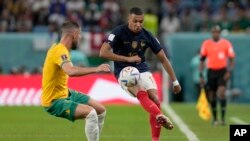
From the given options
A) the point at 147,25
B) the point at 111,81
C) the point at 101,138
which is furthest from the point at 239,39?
the point at 101,138

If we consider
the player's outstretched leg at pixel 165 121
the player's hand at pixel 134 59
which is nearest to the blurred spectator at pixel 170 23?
the player's hand at pixel 134 59

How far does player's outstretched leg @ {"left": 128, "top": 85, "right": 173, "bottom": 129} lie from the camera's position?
506 inches

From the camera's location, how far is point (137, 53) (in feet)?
46.2

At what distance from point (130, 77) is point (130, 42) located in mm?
600

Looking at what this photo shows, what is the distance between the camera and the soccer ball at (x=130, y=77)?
13.9 m

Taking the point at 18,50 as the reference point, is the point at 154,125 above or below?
below

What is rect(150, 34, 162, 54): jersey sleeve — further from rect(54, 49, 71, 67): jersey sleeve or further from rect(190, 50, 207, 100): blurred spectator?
rect(190, 50, 207, 100): blurred spectator

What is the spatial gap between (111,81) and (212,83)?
20.3 ft

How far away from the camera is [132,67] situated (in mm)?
14055

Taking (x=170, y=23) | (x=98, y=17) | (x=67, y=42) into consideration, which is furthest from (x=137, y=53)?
(x=170, y=23)

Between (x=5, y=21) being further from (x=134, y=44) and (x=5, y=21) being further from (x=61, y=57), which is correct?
(x=61, y=57)

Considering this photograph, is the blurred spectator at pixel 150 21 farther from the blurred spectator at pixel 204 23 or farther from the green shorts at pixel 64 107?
the green shorts at pixel 64 107

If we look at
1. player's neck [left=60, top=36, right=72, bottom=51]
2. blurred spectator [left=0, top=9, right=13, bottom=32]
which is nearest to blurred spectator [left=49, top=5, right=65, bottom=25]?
blurred spectator [left=0, top=9, right=13, bottom=32]

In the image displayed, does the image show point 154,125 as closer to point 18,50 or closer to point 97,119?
point 97,119
